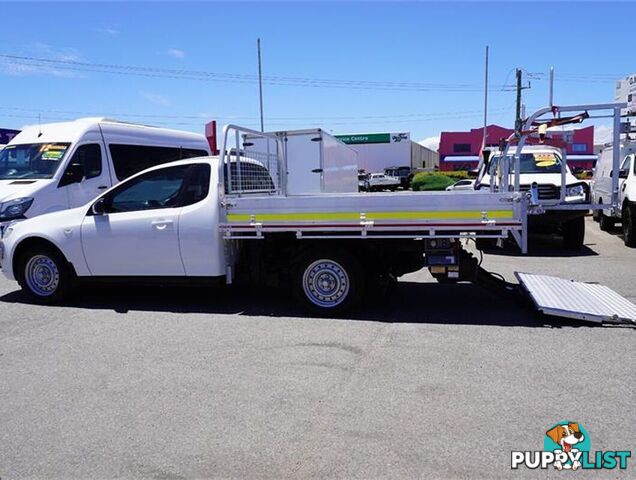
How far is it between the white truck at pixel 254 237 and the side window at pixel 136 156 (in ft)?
14.8

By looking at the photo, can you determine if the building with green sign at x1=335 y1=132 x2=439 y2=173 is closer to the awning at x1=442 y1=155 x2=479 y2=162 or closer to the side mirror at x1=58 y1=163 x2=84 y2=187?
the awning at x1=442 y1=155 x2=479 y2=162

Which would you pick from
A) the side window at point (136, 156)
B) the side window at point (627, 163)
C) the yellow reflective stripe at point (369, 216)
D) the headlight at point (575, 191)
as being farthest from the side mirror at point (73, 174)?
the side window at point (627, 163)

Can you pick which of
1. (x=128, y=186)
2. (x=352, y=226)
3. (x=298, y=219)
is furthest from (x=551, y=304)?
(x=128, y=186)

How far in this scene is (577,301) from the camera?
6691 mm

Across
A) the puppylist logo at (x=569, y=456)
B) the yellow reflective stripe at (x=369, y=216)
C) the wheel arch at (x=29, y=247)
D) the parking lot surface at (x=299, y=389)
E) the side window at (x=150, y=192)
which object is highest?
the side window at (x=150, y=192)

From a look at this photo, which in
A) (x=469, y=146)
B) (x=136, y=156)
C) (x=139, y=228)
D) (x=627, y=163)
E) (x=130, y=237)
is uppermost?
(x=469, y=146)

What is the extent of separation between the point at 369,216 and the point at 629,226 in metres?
8.63

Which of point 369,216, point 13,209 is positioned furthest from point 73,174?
point 369,216

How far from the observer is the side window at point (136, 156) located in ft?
39.5

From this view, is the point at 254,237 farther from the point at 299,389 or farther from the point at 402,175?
the point at 402,175

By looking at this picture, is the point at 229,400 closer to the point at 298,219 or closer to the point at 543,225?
the point at 298,219

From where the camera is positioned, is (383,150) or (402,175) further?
(383,150)

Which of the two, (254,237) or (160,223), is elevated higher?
(160,223)

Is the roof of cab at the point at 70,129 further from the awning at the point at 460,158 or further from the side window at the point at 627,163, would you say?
the awning at the point at 460,158
